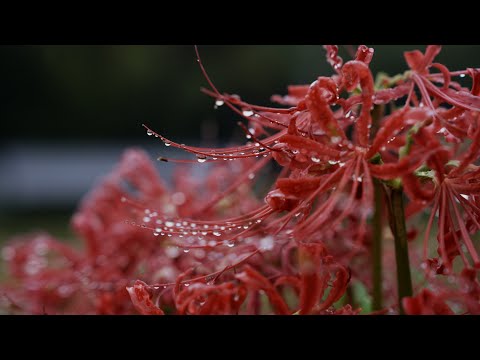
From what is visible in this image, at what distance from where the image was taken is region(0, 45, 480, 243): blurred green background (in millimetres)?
3656

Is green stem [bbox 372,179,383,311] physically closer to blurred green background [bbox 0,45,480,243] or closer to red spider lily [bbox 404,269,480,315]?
red spider lily [bbox 404,269,480,315]

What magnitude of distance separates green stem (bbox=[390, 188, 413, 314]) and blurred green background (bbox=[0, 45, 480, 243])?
2.79m

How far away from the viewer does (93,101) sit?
4137mm

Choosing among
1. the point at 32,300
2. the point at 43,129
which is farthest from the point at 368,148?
the point at 43,129

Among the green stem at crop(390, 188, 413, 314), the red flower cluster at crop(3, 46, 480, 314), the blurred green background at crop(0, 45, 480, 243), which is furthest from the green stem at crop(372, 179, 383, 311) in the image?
the blurred green background at crop(0, 45, 480, 243)

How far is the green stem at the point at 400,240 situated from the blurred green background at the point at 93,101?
2791 millimetres

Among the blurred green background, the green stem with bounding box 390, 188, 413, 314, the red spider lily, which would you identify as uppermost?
the blurred green background

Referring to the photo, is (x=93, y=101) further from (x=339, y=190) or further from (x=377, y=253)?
(x=339, y=190)

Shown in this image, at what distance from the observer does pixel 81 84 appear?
411cm

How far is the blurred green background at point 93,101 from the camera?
12.0ft

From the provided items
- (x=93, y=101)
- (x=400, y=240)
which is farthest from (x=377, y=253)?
(x=93, y=101)

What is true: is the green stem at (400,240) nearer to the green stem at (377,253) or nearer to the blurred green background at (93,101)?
the green stem at (377,253)

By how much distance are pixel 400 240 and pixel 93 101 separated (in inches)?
152
